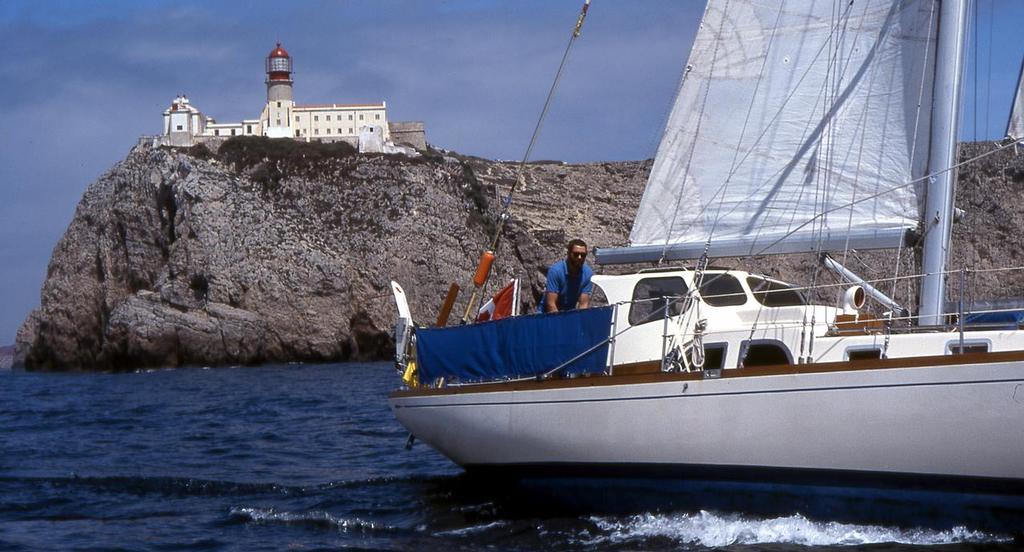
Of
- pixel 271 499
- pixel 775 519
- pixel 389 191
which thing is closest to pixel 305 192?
pixel 389 191

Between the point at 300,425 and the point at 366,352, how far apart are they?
3347cm

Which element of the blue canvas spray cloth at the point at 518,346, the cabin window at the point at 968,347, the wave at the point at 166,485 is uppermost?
the cabin window at the point at 968,347

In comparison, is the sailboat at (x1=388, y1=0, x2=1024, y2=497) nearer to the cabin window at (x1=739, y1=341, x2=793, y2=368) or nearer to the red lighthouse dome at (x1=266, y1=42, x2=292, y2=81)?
the cabin window at (x1=739, y1=341, x2=793, y2=368)

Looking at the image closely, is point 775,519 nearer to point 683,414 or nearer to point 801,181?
point 683,414

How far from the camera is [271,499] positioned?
1332cm

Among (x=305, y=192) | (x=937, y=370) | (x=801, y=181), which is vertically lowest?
(x=937, y=370)

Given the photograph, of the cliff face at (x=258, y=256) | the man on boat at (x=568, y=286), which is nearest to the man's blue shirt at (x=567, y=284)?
the man on boat at (x=568, y=286)

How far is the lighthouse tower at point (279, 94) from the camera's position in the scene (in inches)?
3130

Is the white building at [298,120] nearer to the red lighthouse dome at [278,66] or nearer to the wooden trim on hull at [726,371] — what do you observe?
the red lighthouse dome at [278,66]

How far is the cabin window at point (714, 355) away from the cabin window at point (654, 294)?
0.63m

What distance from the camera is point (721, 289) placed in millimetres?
12328

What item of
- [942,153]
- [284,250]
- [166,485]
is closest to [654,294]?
[942,153]

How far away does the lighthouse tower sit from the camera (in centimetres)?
7950

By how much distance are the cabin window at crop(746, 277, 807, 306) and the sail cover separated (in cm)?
43
